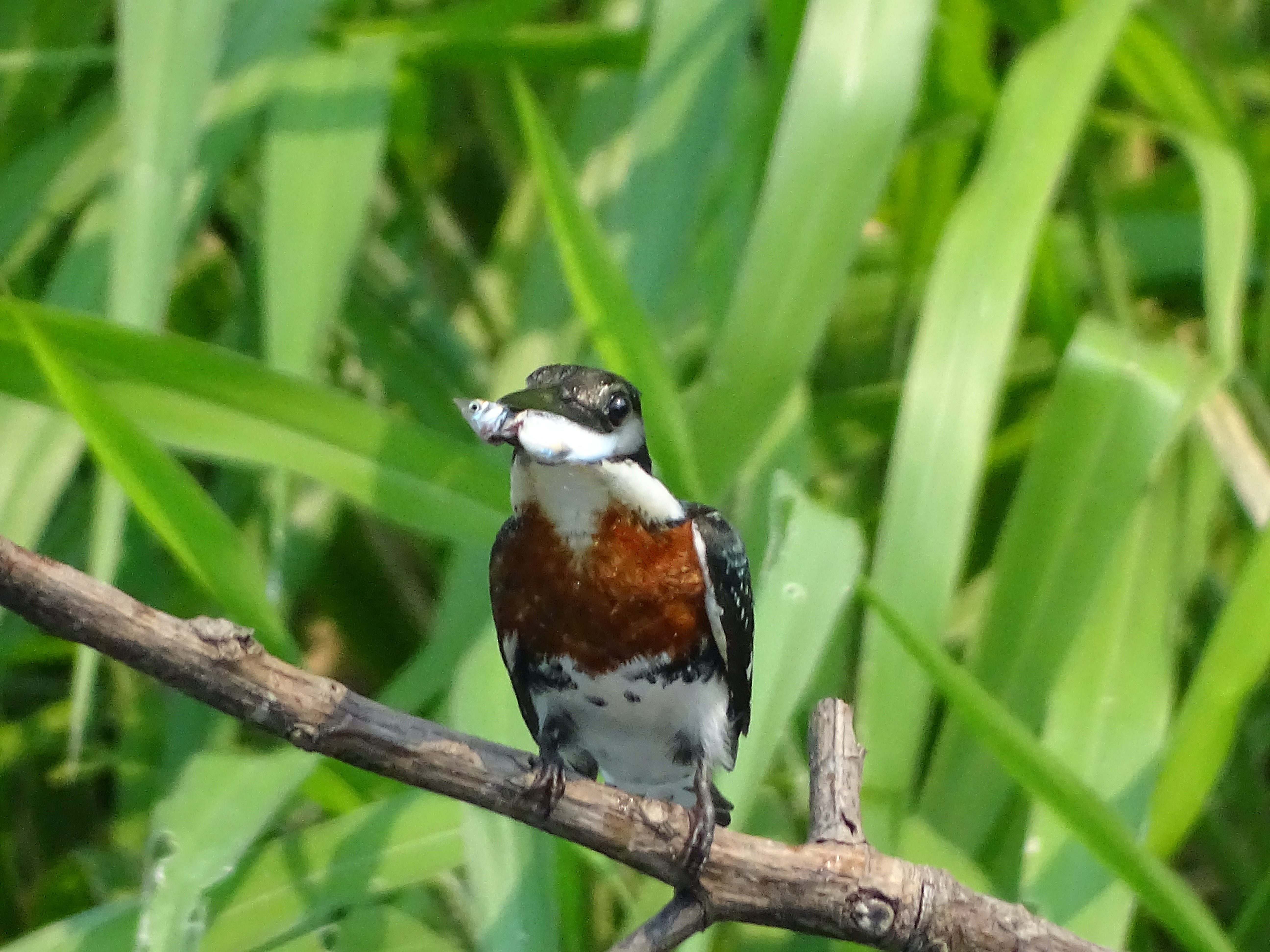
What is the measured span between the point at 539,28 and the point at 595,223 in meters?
0.47

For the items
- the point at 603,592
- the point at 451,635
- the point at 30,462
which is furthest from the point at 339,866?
the point at 30,462

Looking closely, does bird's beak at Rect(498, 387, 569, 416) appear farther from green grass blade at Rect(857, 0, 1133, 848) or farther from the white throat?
green grass blade at Rect(857, 0, 1133, 848)

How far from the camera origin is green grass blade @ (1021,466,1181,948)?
1.01 meters

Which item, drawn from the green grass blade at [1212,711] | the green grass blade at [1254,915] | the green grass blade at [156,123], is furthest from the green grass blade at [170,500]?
the green grass blade at [1254,915]

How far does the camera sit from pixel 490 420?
0.60 meters

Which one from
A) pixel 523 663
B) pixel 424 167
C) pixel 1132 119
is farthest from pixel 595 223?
pixel 1132 119

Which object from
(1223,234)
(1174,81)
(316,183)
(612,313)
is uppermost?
(1174,81)

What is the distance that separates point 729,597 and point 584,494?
6.1 inches

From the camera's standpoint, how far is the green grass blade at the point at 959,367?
41.1 inches

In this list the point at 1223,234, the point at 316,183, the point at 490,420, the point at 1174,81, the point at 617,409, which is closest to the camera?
the point at 490,420

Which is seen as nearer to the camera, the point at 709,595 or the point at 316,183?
the point at 709,595

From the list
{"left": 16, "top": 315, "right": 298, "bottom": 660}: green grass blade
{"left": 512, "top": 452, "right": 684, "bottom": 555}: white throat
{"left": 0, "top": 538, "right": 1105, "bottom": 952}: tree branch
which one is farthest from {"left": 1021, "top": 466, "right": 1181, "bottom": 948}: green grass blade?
{"left": 16, "top": 315, "right": 298, "bottom": 660}: green grass blade

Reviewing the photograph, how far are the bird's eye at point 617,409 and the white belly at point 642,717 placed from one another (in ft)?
0.73

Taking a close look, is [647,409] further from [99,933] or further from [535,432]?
[99,933]
